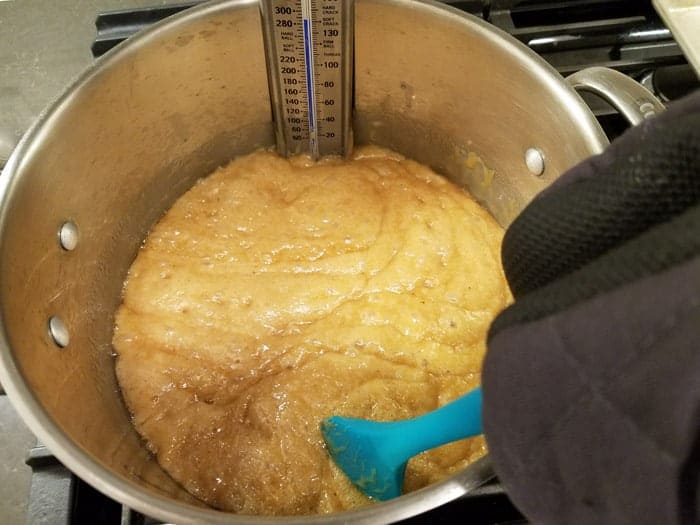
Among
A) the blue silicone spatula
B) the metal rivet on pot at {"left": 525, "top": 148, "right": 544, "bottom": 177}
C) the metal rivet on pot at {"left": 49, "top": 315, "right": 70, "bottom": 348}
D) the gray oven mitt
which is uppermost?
the gray oven mitt

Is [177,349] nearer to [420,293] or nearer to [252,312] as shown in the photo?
[252,312]

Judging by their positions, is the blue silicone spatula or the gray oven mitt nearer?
the gray oven mitt

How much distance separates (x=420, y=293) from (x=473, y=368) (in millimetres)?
170

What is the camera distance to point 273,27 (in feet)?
3.34

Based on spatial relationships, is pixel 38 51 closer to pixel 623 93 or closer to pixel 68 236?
pixel 68 236

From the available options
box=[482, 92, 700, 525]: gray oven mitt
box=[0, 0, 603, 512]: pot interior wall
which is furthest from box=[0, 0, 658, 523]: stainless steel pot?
box=[482, 92, 700, 525]: gray oven mitt

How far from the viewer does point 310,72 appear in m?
1.10

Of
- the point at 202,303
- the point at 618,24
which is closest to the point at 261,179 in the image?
the point at 202,303

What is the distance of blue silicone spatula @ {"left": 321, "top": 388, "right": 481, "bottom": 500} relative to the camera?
0.74m

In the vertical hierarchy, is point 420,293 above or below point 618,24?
below

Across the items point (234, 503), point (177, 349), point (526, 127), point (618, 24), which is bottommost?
point (234, 503)

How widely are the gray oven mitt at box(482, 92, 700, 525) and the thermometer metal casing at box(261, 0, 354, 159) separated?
64 centimetres

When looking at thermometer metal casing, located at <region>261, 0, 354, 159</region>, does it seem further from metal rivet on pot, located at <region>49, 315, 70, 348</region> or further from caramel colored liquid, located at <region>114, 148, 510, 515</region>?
metal rivet on pot, located at <region>49, 315, 70, 348</region>

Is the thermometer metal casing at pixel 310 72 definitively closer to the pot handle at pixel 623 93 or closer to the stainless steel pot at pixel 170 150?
the stainless steel pot at pixel 170 150
